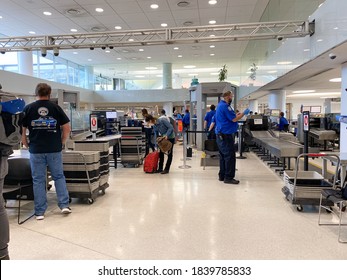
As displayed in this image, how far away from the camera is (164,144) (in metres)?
6.03

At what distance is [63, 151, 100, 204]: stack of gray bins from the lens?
3.93 meters

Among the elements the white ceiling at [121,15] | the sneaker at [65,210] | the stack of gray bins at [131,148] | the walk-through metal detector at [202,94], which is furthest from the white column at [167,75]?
the sneaker at [65,210]

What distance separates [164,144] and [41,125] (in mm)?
3056

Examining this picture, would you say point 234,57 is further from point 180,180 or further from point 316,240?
point 316,240

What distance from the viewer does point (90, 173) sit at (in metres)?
3.96

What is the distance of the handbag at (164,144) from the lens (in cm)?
600

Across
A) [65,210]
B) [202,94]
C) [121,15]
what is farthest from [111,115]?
[65,210]

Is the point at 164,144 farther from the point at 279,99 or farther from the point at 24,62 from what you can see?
the point at 24,62

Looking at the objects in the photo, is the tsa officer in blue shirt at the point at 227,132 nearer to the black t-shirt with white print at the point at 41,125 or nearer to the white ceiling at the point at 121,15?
the black t-shirt with white print at the point at 41,125

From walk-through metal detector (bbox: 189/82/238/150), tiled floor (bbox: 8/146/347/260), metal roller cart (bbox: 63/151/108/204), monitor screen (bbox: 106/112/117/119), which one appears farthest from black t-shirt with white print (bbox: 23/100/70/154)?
walk-through metal detector (bbox: 189/82/238/150)

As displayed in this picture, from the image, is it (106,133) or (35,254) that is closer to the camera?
(35,254)

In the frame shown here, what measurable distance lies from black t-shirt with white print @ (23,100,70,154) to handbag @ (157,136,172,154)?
2.87 m
